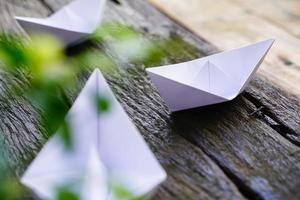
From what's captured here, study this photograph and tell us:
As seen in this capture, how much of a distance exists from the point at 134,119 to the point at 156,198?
19 cm

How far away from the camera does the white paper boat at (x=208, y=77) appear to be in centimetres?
76

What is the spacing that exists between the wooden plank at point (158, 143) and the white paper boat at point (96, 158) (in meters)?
0.05

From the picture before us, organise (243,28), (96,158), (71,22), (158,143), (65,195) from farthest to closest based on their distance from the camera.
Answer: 1. (243,28)
2. (71,22)
3. (158,143)
4. (96,158)
5. (65,195)

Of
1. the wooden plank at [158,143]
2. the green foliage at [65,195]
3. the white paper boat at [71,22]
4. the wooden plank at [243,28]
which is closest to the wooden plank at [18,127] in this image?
the wooden plank at [158,143]

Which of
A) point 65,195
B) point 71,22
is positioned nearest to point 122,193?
point 65,195

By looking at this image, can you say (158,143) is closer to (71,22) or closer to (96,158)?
(96,158)

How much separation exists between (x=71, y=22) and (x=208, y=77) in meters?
0.35

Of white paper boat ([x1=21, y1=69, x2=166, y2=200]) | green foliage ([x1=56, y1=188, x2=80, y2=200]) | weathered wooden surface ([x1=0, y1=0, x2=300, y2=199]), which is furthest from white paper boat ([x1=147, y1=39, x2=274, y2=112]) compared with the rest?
green foliage ([x1=56, y1=188, x2=80, y2=200])

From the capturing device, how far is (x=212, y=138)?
28.6 inches

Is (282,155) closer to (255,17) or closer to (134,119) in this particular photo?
(134,119)

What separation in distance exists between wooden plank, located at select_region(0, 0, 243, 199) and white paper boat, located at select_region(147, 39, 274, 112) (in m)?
0.05

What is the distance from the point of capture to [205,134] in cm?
73

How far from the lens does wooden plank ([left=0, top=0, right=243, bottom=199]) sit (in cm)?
63

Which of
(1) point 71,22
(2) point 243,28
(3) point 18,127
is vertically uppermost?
(2) point 243,28
